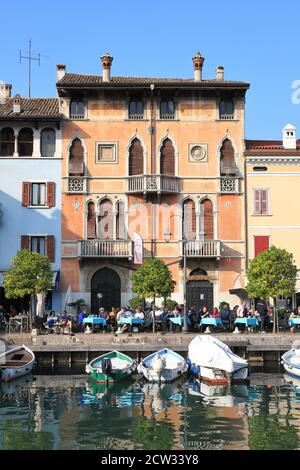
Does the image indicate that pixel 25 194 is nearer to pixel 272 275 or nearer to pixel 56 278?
pixel 56 278

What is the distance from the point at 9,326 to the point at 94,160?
514 inches

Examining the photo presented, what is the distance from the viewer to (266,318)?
40.8 m

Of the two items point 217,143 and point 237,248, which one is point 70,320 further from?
point 217,143

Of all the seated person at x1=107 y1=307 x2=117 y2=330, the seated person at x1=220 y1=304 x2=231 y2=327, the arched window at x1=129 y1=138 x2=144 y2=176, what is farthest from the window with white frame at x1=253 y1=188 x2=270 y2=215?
the seated person at x1=107 y1=307 x2=117 y2=330

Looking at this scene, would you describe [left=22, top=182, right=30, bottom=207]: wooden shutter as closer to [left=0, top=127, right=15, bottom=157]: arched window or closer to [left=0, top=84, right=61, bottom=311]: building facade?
[left=0, top=84, right=61, bottom=311]: building facade

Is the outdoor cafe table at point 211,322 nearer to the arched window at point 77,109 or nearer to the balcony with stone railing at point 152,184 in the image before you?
the balcony with stone railing at point 152,184

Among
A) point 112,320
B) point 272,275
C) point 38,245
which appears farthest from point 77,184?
point 272,275

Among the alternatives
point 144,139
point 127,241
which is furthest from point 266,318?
point 144,139

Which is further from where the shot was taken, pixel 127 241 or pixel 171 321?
pixel 127 241

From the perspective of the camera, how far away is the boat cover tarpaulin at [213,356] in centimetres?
3027

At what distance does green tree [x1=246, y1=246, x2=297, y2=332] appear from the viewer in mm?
38000

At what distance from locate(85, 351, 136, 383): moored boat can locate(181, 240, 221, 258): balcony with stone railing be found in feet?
44.5

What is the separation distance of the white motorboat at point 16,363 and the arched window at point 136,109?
62.4ft

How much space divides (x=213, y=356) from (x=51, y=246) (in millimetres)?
17552
